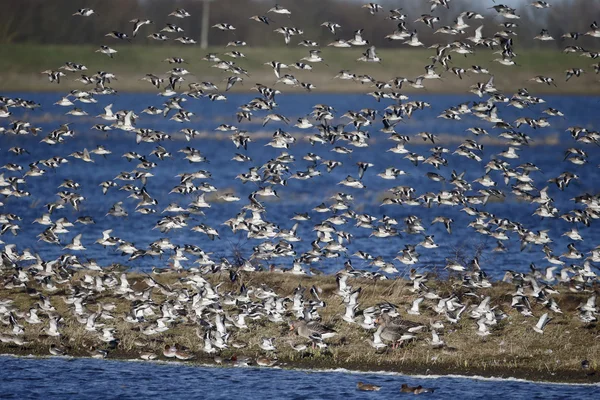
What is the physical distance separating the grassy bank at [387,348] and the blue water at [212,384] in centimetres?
47

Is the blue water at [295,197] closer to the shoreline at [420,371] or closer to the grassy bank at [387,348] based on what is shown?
the grassy bank at [387,348]

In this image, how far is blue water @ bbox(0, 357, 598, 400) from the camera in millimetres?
21125

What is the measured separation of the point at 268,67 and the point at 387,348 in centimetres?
9799

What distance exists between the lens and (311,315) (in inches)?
931

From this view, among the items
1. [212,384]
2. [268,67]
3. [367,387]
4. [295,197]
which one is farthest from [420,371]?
[268,67]

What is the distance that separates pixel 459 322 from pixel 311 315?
11.4 feet

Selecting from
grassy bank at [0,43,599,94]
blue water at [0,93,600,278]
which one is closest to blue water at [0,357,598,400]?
blue water at [0,93,600,278]

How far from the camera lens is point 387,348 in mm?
23297

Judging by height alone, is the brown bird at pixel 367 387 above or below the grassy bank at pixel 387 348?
below

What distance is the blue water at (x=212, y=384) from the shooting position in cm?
2112

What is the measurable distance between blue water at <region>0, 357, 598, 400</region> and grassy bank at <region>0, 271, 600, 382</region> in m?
0.47

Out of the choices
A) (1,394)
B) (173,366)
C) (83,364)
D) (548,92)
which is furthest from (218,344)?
(548,92)

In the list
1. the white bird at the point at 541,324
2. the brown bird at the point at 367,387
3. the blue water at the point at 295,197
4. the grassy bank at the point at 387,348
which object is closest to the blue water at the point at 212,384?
the brown bird at the point at 367,387

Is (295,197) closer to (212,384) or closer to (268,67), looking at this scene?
(212,384)
